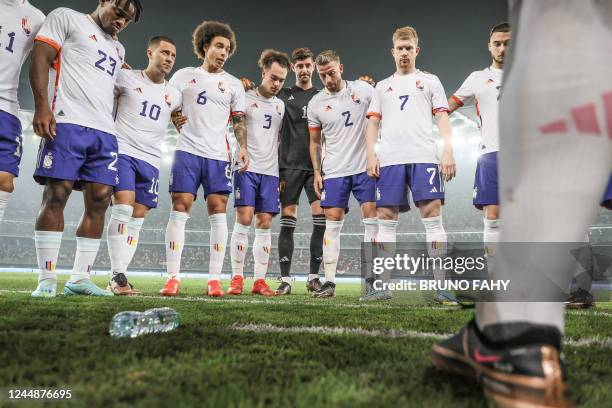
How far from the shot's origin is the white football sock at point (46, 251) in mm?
3008

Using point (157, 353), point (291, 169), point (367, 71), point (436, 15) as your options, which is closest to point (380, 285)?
point (291, 169)

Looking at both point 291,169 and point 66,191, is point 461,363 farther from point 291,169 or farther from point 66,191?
point 291,169

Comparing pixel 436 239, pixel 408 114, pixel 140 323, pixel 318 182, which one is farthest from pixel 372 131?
pixel 140 323

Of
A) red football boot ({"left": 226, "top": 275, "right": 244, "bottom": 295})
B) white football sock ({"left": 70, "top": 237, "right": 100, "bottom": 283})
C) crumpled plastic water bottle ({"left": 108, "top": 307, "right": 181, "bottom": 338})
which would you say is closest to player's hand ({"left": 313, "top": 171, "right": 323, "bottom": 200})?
red football boot ({"left": 226, "top": 275, "right": 244, "bottom": 295})

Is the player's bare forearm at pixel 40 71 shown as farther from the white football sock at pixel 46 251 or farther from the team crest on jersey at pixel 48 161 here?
the white football sock at pixel 46 251

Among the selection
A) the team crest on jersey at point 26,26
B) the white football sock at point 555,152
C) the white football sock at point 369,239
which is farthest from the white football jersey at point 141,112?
the white football sock at point 555,152

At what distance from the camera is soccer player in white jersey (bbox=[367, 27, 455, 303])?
3.76 meters

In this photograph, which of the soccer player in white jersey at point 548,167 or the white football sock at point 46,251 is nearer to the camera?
the soccer player in white jersey at point 548,167

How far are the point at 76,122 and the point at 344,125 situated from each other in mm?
2682

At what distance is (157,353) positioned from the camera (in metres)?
1.13

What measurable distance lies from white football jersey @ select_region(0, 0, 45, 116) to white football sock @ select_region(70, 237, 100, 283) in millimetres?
1108

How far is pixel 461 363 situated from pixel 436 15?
14.7 m

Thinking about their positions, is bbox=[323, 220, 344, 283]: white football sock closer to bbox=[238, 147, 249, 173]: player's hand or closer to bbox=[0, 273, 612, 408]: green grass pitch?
bbox=[238, 147, 249, 173]: player's hand

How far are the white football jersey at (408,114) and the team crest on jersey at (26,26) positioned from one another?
2.91 meters
